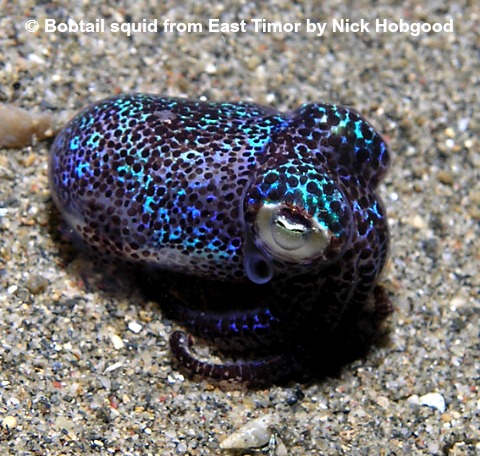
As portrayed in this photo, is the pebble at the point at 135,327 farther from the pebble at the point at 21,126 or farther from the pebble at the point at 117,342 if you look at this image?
the pebble at the point at 21,126

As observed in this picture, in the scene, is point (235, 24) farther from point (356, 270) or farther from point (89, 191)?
point (356, 270)

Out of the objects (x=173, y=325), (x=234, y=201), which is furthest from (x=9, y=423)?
(x=234, y=201)

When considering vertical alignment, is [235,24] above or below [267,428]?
above

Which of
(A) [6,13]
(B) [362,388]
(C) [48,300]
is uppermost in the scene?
(A) [6,13]

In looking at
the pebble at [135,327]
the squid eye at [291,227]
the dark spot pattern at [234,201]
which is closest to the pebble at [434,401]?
the dark spot pattern at [234,201]

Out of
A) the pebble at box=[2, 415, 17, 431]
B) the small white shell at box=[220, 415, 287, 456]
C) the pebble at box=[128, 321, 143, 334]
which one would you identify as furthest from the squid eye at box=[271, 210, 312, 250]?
the pebble at box=[2, 415, 17, 431]

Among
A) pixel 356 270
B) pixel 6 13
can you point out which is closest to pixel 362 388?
pixel 356 270

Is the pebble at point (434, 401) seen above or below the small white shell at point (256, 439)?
below
